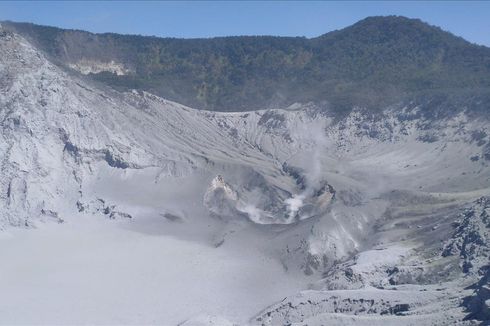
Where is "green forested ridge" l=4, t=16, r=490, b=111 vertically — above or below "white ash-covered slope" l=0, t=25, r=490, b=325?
above

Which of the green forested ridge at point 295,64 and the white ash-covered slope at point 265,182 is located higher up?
the green forested ridge at point 295,64

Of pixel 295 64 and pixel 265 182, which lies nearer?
pixel 265 182

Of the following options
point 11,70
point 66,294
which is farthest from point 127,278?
point 11,70

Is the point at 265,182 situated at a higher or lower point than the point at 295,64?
lower

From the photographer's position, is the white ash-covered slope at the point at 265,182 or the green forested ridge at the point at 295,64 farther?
the green forested ridge at the point at 295,64
